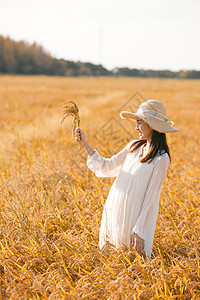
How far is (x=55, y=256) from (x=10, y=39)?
252 ft

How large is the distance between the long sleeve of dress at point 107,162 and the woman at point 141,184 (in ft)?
0.22

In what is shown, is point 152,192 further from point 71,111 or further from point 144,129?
point 71,111

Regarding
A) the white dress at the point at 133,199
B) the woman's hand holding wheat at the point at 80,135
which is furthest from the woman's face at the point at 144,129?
the woman's hand holding wheat at the point at 80,135

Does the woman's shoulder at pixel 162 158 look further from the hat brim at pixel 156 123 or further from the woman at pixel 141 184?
the hat brim at pixel 156 123

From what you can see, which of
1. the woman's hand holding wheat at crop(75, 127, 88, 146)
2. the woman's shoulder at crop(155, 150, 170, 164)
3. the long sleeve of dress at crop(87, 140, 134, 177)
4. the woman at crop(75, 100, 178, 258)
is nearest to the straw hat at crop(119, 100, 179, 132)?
the woman at crop(75, 100, 178, 258)

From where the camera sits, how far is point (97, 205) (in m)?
3.43

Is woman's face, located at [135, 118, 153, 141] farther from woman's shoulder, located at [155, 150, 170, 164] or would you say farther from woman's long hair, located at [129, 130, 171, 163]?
woman's shoulder, located at [155, 150, 170, 164]

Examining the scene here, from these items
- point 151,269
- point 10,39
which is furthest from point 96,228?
point 10,39

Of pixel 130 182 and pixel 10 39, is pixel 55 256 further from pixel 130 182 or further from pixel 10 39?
pixel 10 39

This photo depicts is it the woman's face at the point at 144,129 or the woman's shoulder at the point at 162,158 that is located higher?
the woman's face at the point at 144,129

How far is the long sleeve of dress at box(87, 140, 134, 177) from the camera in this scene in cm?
262

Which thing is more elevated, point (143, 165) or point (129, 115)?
point (129, 115)

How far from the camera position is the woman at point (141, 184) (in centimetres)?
229

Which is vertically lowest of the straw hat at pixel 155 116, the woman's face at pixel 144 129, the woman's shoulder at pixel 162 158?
the woman's shoulder at pixel 162 158
